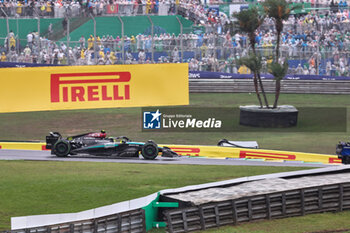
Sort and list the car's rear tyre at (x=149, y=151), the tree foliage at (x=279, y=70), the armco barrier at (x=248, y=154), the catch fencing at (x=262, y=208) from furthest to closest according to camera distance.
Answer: the tree foliage at (x=279, y=70)
the armco barrier at (x=248, y=154)
the car's rear tyre at (x=149, y=151)
the catch fencing at (x=262, y=208)

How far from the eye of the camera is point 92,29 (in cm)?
3341

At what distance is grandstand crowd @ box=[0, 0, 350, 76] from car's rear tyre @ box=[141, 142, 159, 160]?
12801mm

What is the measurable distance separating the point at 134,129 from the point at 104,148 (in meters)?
6.34

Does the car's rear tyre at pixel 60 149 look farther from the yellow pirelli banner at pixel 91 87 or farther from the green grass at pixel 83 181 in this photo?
the yellow pirelli banner at pixel 91 87

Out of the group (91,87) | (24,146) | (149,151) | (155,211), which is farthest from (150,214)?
(91,87)

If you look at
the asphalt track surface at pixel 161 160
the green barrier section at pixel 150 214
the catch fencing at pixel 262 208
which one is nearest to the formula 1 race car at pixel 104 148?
the asphalt track surface at pixel 161 160

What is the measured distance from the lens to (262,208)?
37.5 ft

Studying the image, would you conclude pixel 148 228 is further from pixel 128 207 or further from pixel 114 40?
pixel 114 40

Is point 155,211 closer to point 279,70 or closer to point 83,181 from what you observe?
point 83,181

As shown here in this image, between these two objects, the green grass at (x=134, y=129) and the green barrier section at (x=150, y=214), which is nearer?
the green barrier section at (x=150, y=214)

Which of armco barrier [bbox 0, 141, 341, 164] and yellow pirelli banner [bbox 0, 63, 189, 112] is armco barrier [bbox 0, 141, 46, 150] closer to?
yellow pirelli banner [bbox 0, 63, 189, 112]

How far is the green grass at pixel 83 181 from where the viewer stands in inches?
491

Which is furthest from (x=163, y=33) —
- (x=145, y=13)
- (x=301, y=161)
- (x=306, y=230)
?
(x=306, y=230)

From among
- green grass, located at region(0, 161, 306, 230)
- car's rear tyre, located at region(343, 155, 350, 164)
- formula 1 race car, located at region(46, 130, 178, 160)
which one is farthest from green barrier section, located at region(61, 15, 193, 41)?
car's rear tyre, located at region(343, 155, 350, 164)
